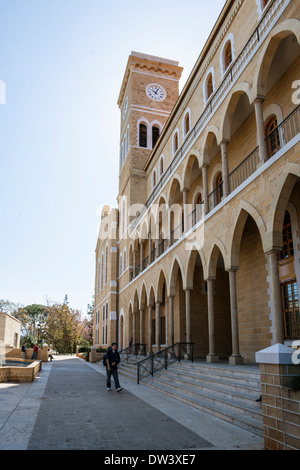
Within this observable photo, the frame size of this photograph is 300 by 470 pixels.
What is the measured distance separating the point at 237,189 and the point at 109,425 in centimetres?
731

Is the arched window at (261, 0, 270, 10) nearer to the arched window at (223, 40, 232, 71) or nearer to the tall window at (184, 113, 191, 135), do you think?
the arched window at (223, 40, 232, 71)

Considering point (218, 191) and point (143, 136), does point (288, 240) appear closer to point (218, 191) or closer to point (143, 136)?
point (218, 191)

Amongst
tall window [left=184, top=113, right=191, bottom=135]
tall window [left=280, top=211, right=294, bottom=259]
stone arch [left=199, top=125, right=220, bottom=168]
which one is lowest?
tall window [left=280, top=211, right=294, bottom=259]

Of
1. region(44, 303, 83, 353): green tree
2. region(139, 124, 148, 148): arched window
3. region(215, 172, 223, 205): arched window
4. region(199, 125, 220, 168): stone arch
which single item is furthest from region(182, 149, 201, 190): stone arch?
region(44, 303, 83, 353): green tree

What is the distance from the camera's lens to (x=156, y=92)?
109 feet

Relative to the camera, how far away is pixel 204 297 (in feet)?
63.3

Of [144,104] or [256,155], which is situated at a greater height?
[144,104]

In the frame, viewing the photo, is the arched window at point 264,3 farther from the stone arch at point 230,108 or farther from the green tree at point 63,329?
the green tree at point 63,329

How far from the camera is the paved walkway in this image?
18.0ft

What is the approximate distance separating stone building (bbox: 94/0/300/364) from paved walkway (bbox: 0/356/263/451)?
3.05m

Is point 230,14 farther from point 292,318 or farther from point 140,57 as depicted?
point 140,57

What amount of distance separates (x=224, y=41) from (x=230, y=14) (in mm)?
887

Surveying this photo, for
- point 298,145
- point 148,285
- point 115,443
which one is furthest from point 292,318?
point 148,285

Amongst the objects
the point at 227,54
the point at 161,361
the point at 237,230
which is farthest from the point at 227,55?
the point at 161,361
